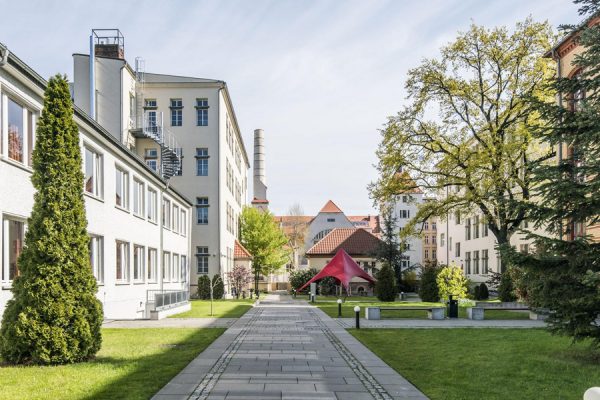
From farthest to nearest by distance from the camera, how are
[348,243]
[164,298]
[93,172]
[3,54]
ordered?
[348,243] → [164,298] → [93,172] → [3,54]

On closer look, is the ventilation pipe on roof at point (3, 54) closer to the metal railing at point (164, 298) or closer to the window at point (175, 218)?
the metal railing at point (164, 298)

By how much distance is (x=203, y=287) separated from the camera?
41.8 m

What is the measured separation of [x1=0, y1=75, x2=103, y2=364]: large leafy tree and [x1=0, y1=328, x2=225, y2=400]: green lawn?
1.32ft

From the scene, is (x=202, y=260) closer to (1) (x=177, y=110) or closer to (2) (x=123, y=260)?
(1) (x=177, y=110)

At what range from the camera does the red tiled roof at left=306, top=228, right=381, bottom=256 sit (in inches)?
2307

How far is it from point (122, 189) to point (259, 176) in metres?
61.2

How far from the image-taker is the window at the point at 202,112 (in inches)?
1762

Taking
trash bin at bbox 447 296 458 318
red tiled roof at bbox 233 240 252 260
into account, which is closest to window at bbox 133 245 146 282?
trash bin at bbox 447 296 458 318

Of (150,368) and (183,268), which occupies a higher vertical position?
(183,268)

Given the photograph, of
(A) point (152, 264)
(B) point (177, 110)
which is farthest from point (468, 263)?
(A) point (152, 264)

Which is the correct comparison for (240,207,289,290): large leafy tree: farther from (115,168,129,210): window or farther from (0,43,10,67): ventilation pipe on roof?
(0,43,10,67): ventilation pipe on roof

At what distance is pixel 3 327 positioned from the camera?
10383mm

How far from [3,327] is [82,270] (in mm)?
1562

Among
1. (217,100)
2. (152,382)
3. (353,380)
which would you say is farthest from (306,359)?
(217,100)
